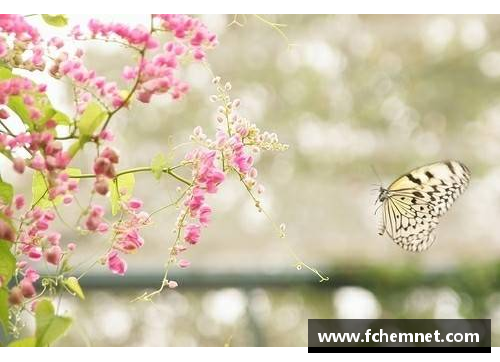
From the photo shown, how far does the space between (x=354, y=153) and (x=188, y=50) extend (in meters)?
4.43

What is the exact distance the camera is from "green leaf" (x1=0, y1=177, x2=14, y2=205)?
1.95ft

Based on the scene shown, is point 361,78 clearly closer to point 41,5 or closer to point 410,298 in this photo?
point 410,298

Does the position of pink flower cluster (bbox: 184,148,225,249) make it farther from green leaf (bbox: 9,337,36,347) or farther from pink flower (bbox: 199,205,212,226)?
green leaf (bbox: 9,337,36,347)

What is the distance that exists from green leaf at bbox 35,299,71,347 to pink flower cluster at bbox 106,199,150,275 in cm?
9

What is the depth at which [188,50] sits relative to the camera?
0.62 metres

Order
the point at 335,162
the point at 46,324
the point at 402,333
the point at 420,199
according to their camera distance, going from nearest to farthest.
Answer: the point at 46,324, the point at 420,199, the point at 402,333, the point at 335,162

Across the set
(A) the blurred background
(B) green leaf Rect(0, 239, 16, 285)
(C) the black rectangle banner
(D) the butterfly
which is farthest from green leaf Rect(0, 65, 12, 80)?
(A) the blurred background

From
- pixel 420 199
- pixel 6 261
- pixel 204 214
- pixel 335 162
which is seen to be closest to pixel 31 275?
pixel 6 261

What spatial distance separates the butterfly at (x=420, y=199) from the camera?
56.0 inches

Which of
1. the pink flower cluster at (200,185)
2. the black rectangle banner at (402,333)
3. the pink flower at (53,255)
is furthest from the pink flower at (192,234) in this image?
the black rectangle banner at (402,333)

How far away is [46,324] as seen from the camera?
1.73ft

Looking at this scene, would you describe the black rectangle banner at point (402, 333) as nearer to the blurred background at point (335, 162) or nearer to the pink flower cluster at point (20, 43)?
the blurred background at point (335, 162)

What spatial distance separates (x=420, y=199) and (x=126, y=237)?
100 centimetres

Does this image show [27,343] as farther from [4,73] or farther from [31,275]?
[4,73]
